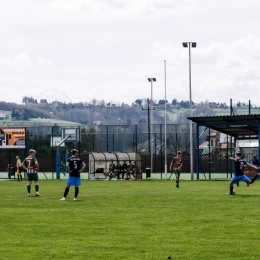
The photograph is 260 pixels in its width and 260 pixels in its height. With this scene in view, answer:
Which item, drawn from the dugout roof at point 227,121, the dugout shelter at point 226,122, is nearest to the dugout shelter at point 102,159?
the dugout shelter at point 226,122

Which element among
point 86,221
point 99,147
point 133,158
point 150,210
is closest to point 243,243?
point 86,221

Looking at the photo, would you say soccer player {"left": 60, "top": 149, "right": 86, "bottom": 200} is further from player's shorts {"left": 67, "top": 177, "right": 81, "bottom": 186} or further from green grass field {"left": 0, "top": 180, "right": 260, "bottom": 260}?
green grass field {"left": 0, "top": 180, "right": 260, "bottom": 260}

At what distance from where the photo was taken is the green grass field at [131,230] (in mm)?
13523

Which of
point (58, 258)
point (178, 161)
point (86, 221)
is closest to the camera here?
point (58, 258)

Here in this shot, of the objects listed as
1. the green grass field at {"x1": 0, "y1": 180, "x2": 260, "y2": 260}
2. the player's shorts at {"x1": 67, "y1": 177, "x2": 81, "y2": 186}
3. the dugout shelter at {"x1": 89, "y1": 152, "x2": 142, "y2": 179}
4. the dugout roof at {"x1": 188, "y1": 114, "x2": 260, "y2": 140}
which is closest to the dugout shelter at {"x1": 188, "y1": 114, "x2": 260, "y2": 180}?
the dugout roof at {"x1": 188, "y1": 114, "x2": 260, "y2": 140}

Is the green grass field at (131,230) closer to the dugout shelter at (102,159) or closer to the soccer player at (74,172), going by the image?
the soccer player at (74,172)

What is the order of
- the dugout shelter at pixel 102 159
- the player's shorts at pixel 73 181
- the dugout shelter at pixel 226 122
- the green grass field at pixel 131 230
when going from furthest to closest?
the dugout shelter at pixel 102 159, the dugout shelter at pixel 226 122, the player's shorts at pixel 73 181, the green grass field at pixel 131 230

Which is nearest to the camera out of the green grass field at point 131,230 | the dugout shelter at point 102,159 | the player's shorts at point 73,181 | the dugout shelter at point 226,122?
the green grass field at point 131,230

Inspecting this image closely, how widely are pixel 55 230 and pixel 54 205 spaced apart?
8.61 meters

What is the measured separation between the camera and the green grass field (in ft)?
44.4

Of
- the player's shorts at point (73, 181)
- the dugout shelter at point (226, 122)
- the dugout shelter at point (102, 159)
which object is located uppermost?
the dugout shelter at point (226, 122)

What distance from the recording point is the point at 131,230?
55.8ft

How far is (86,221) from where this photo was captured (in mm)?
19375

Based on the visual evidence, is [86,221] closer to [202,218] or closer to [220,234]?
[202,218]
